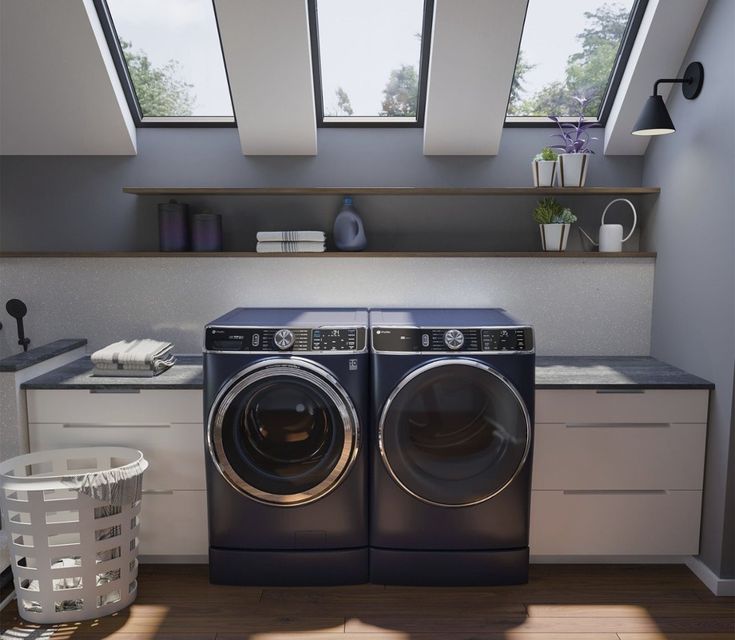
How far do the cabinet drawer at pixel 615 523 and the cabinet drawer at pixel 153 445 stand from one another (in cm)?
133

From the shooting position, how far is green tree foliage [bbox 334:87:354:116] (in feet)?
10.4

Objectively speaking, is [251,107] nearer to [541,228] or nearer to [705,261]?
[541,228]

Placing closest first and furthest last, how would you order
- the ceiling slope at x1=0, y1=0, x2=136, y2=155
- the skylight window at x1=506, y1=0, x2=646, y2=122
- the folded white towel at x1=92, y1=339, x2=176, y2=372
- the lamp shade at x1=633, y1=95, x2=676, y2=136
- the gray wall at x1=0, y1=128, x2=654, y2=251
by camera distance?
1. the lamp shade at x1=633, y1=95, x2=676, y2=136
2. the folded white towel at x1=92, y1=339, x2=176, y2=372
3. the ceiling slope at x1=0, y1=0, x2=136, y2=155
4. the skylight window at x1=506, y1=0, x2=646, y2=122
5. the gray wall at x1=0, y1=128, x2=654, y2=251

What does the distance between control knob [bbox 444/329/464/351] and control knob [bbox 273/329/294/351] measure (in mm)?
556

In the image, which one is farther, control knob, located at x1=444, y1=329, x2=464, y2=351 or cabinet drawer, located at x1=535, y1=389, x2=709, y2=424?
cabinet drawer, located at x1=535, y1=389, x2=709, y2=424

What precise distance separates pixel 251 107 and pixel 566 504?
215cm

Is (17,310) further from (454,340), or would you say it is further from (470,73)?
(470,73)

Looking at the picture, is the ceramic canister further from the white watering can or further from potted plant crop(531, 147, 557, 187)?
the white watering can

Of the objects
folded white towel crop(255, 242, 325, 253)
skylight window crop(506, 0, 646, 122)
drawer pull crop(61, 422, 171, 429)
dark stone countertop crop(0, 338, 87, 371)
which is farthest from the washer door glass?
skylight window crop(506, 0, 646, 122)

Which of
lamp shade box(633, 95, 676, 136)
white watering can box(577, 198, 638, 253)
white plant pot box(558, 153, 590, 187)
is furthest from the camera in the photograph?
white watering can box(577, 198, 638, 253)

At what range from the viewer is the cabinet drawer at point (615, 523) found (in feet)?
8.52

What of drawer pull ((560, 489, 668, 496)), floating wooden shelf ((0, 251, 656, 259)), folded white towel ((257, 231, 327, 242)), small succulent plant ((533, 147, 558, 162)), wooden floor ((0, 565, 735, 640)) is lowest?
wooden floor ((0, 565, 735, 640))

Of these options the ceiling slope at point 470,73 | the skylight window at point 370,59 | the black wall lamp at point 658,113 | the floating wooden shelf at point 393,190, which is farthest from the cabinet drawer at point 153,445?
the black wall lamp at point 658,113

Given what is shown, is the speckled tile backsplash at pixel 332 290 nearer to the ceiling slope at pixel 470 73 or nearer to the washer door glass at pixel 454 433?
→ the ceiling slope at pixel 470 73
